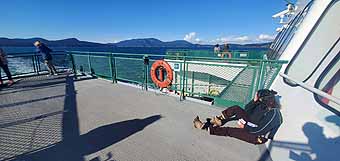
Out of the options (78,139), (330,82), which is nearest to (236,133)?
(330,82)

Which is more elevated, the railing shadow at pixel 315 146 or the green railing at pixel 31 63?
the green railing at pixel 31 63

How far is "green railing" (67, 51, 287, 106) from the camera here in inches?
147

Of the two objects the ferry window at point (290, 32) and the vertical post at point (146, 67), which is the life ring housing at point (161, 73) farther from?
the ferry window at point (290, 32)

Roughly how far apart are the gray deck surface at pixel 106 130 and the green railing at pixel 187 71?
668 millimetres

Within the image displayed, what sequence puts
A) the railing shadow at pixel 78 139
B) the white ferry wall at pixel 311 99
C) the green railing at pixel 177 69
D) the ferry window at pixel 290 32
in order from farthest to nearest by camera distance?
the ferry window at pixel 290 32, the green railing at pixel 177 69, the railing shadow at pixel 78 139, the white ferry wall at pixel 311 99

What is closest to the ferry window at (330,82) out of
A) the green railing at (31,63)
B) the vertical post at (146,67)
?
the vertical post at (146,67)

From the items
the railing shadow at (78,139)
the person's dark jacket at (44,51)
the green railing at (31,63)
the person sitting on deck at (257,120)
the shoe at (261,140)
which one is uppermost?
the person's dark jacket at (44,51)

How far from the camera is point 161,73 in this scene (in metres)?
6.12

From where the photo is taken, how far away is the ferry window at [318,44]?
87.8 inches

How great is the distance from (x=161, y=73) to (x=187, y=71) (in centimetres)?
102

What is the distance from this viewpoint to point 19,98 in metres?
4.89

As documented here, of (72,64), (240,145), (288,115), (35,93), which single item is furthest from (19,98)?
(288,115)

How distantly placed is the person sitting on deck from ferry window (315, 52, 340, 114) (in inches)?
24.2

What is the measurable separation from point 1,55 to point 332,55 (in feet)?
29.5
